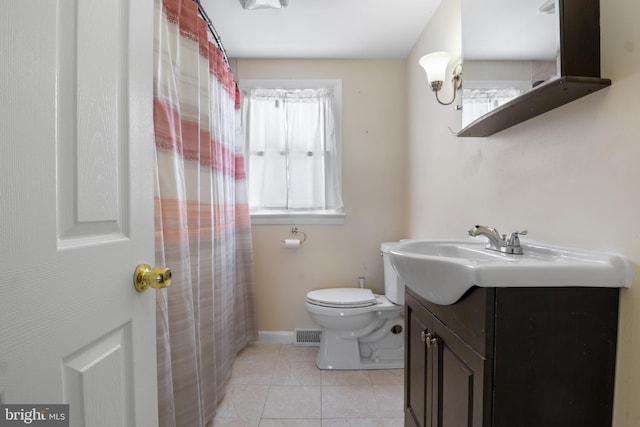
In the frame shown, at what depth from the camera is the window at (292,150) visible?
88.7 inches

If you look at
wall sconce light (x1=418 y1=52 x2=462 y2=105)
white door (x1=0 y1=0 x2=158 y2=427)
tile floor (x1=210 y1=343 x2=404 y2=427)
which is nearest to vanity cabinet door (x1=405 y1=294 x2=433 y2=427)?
tile floor (x1=210 y1=343 x2=404 y2=427)

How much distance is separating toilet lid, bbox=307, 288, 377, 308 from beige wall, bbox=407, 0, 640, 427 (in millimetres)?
759

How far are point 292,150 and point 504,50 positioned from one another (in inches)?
60.2

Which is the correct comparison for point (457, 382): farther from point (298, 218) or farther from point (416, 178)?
point (298, 218)

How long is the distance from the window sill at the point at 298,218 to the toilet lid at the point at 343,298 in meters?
0.53

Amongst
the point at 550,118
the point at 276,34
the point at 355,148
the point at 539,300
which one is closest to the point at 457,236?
the point at 550,118

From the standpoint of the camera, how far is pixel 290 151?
227 cm

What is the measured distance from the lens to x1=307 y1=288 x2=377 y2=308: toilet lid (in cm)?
182

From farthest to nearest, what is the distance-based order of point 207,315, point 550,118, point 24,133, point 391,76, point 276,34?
point 391,76 → point 276,34 → point 207,315 → point 550,118 → point 24,133

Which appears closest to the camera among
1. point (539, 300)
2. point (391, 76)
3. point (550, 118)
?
point (539, 300)

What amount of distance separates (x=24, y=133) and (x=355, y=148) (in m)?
2.04

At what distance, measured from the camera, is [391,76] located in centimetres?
225

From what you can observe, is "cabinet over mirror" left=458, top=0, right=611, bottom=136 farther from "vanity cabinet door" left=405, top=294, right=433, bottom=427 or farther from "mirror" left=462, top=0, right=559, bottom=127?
"vanity cabinet door" left=405, top=294, right=433, bottom=427

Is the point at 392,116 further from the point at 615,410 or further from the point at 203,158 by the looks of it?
the point at 615,410
